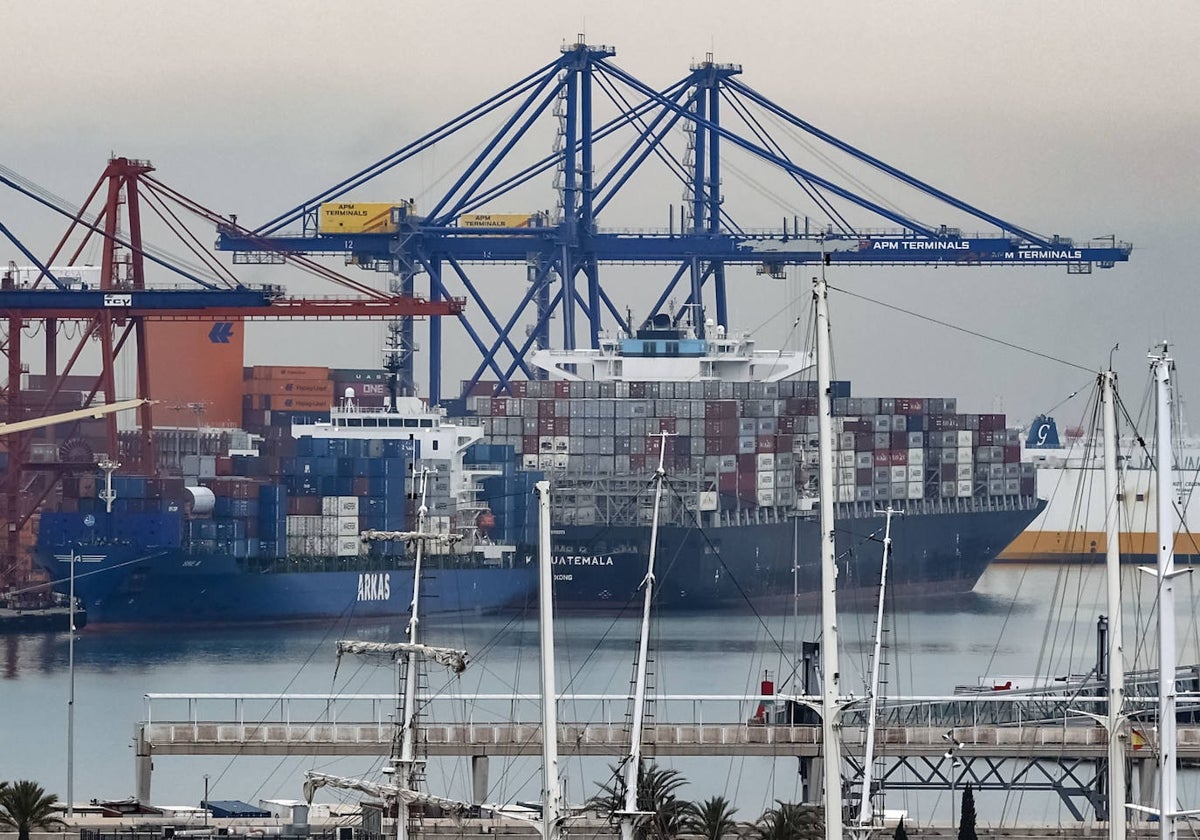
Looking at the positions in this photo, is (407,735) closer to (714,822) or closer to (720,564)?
(714,822)

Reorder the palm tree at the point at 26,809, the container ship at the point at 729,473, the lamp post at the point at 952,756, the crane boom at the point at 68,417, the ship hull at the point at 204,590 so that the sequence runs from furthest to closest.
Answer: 1. the container ship at the point at 729,473
2. the crane boom at the point at 68,417
3. the ship hull at the point at 204,590
4. the lamp post at the point at 952,756
5. the palm tree at the point at 26,809

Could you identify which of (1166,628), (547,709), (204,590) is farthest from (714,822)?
(204,590)

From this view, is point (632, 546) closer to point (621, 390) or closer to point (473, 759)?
point (621, 390)

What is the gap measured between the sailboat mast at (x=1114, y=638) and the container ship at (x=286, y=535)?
43.6 metres

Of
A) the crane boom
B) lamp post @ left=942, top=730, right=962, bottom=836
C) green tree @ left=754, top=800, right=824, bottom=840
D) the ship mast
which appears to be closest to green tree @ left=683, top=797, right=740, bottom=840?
green tree @ left=754, top=800, right=824, bottom=840

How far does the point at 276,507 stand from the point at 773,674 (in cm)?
2499

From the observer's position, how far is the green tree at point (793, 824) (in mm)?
23594

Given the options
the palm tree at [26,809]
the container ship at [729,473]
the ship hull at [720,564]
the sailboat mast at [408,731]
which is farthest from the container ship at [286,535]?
the sailboat mast at [408,731]

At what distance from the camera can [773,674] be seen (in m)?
45.2

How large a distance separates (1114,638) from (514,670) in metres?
34.3

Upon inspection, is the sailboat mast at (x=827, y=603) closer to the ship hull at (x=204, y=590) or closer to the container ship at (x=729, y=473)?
the ship hull at (x=204, y=590)

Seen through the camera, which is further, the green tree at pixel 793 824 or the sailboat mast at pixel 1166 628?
the green tree at pixel 793 824

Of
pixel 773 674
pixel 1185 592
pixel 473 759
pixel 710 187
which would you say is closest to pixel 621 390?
pixel 710 187

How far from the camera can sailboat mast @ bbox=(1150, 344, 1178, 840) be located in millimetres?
17109
